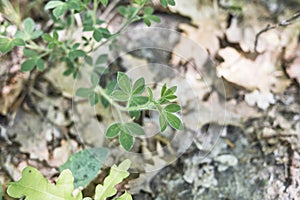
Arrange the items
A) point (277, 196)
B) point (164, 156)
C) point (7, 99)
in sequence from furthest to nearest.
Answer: point (7, 99) → point (164, 156) → point (277, 196)

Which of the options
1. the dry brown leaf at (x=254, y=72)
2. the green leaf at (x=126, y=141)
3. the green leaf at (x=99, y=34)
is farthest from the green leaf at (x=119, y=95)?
the dry brown leaf at (x=254, y=72)

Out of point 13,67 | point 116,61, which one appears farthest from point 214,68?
point 13,67

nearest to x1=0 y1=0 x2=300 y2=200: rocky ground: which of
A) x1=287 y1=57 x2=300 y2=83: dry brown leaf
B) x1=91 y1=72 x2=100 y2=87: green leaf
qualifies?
x1=287 y1=57 x2=300 y2=83: dry brown leaf

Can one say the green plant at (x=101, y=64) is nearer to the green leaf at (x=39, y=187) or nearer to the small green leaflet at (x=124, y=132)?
the small green leaflet at (x=124, y=132)

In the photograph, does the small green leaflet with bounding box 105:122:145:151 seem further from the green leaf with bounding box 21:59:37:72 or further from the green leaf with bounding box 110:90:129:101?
the green leaf with bounding box 21:59:37:72

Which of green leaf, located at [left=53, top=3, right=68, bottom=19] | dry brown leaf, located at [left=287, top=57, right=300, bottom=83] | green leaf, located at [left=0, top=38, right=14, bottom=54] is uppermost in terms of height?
dry brown leaf, located at [left=287, top=57, right=300, bottom=83]

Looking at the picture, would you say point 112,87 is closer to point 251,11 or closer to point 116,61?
point 116,61

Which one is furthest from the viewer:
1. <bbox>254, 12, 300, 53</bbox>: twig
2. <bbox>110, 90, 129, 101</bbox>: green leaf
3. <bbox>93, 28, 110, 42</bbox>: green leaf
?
<bbox>254, 12, 300, 53</bbox>: twig
